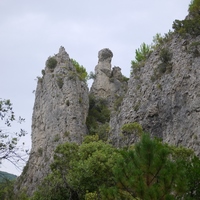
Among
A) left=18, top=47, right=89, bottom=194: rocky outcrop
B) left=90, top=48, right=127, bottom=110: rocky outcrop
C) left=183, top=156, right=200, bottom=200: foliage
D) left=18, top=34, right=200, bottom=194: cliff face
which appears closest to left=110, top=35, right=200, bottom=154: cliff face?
left=18, top=34, right=200, bottom=194: cliff face

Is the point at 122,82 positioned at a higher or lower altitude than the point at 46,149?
higher

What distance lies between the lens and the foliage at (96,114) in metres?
37.1

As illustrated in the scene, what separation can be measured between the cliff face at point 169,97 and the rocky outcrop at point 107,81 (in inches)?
385

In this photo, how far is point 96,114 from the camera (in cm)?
4003

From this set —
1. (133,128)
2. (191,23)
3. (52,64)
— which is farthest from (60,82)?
(191,23)

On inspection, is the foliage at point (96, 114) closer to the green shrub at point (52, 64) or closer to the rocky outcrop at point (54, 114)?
the rocky outcrop at point (54, 114)

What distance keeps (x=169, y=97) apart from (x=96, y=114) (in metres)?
14.3

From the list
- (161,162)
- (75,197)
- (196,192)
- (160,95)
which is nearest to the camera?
(161,162)

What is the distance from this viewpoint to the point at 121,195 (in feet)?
41.1

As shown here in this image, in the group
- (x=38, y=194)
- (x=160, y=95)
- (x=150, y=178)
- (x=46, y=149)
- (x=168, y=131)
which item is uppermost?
(x=160, y=95)

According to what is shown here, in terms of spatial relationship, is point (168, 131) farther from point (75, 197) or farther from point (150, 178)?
point (150, 178)

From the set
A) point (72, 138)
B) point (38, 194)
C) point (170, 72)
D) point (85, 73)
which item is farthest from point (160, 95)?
point (85, 73)

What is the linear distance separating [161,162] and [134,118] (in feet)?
58.4

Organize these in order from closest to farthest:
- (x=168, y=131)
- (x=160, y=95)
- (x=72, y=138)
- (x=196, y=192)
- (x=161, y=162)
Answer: (x=161, y=162) < (x=196, y=192) < (x=168, y=131) < (x=160, y=95) < (x=72, y=138)
